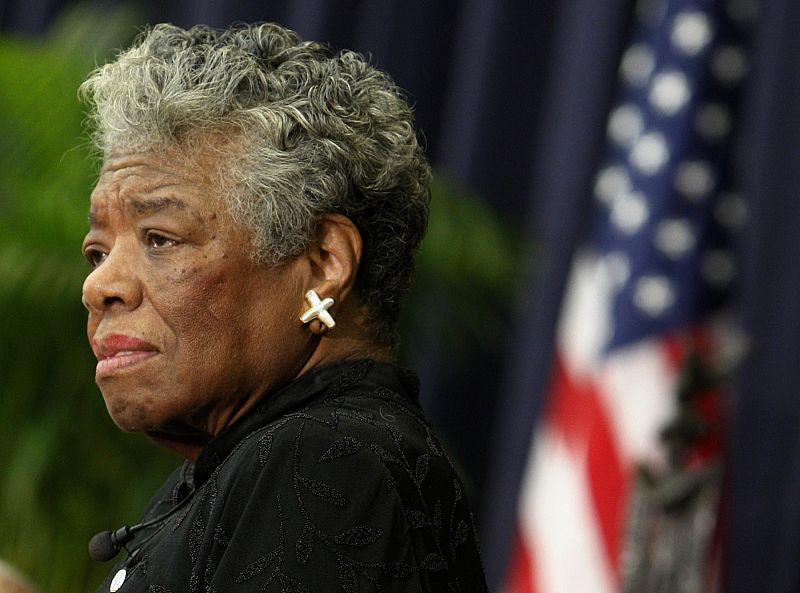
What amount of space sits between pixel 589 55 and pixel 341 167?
2392 mm

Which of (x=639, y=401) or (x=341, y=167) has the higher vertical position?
(x=341, y=167)

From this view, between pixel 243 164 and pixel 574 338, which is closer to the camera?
pixel 243 164

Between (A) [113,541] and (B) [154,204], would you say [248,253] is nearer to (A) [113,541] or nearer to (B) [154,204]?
(B) [154,204]

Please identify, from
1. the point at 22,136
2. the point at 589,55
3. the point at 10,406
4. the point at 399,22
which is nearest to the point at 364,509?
the point at 10,406

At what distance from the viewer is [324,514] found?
1.09 metres

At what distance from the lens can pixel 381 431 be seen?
1188 millimetres

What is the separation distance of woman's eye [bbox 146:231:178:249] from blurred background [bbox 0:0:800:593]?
0.53 metres

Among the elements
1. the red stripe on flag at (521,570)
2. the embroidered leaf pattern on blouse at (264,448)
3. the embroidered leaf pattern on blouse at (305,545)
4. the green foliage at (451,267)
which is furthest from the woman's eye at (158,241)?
the red stripe on flag at (521,570)

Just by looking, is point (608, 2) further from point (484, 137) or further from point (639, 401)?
point (639, 401)

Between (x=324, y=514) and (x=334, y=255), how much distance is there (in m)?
0.34

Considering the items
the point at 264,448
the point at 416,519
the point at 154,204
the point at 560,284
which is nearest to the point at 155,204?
the point at 154,204

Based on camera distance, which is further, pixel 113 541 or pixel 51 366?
pixel 51 366

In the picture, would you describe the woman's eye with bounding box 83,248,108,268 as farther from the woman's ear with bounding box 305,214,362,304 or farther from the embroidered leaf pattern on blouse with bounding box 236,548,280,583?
the embroidered leaf pattern on blouse with bounding box 236,548,280,583

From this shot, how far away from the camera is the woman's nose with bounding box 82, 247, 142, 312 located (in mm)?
1328
